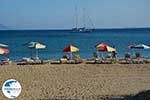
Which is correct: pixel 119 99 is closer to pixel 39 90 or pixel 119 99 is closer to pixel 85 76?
pixel 39 90

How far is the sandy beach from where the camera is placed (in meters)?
15.3

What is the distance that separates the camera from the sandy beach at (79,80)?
1534 centimetres

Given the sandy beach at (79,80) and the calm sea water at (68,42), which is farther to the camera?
the calm sea water at (68,42)

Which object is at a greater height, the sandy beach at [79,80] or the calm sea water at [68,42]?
the sandy beach at [79,80]

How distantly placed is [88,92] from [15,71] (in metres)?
9.38

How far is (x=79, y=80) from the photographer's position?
66.2ft

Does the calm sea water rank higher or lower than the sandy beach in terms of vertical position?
lower

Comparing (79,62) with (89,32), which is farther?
(89,32)

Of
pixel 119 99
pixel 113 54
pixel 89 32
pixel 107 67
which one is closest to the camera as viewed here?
pixel 119 99

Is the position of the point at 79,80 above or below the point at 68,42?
above

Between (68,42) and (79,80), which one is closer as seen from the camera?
(79,80)

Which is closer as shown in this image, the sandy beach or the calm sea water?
the sandy beach

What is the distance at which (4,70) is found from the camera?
984 inches

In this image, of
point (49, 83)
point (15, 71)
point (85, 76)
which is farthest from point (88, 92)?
point (15, 71)
